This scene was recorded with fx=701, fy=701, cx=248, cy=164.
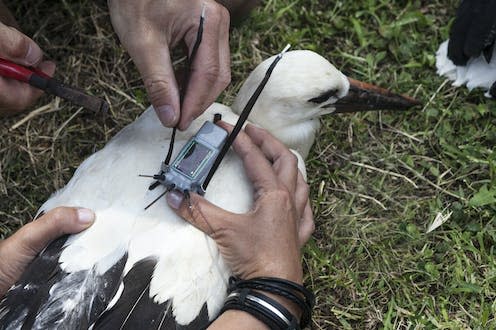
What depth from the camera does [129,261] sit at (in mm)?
2070

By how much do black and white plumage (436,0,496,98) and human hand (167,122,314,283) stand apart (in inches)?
50.8

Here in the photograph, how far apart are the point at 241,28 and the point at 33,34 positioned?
3.28 ft

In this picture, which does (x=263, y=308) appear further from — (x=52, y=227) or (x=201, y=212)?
(x=52, y=227)

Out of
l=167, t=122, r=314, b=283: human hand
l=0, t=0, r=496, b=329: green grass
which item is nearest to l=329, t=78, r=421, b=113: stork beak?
l=0, t=0, r=496, b=329: green grass

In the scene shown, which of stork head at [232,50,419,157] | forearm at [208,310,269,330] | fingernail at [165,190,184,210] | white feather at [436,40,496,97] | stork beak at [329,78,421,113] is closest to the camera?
forearm at [208,310,269,330]

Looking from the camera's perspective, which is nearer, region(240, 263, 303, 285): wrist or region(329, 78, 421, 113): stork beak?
region(240, 263, 303, 285): wrist

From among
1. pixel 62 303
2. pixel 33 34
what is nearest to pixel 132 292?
pixel 62 303

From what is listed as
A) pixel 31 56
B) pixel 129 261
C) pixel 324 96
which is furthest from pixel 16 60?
pixel 324 96

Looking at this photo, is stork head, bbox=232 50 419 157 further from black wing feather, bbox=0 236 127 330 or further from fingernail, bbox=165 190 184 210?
black wing feather, bbox=0 236 127 330

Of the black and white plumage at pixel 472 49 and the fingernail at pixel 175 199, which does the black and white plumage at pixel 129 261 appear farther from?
the black and white plumage at pixel 472 49

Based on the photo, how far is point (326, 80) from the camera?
A: 252 centimetres

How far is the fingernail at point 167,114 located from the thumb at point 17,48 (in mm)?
447

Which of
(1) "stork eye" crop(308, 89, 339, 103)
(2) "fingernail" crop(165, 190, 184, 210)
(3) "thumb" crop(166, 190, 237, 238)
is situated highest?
(2) "fingernail" crop(165, 190, 184, 210)

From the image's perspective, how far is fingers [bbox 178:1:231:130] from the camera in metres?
2.06
